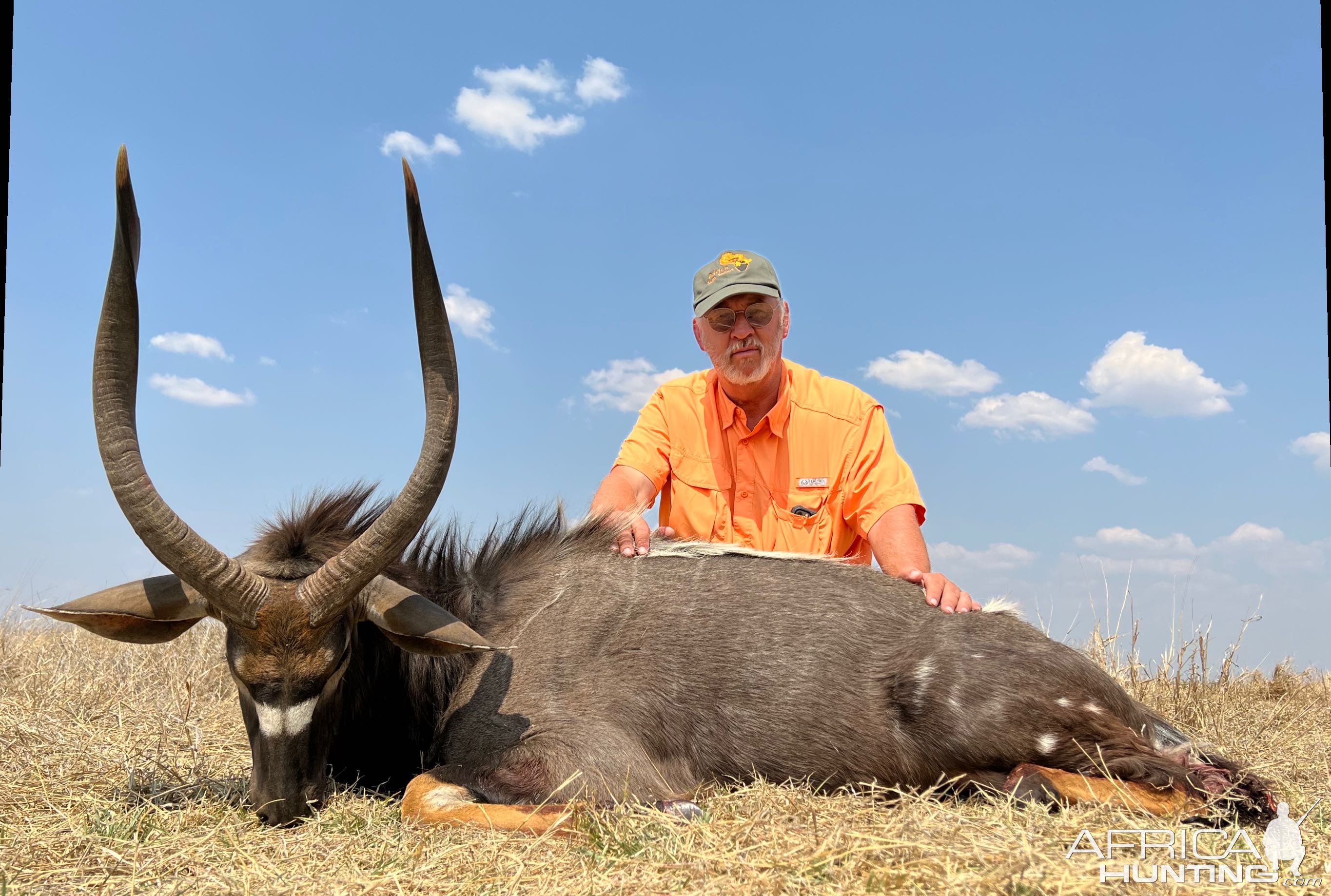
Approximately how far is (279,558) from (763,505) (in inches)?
135

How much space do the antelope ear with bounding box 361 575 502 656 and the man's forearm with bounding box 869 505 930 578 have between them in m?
2.74

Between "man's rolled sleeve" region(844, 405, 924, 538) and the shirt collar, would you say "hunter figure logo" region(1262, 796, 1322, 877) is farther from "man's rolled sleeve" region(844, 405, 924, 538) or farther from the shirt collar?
the shirt collar

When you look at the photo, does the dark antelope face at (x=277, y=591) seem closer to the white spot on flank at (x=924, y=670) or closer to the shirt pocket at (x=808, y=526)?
the white spot on flank at (x=924, y=670)

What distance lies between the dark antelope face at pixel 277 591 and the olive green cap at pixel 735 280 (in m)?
3.00

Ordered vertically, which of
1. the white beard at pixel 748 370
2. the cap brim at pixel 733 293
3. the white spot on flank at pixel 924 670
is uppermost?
the cap brim at pixel 733 293

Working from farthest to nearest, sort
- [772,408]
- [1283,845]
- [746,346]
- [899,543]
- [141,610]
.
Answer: [772,408], [746,346], [899,543], [141,610], [1283,845]

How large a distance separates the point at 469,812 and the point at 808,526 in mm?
3404

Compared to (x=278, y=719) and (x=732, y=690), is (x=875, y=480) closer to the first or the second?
(x=732, y=690)

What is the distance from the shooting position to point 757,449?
285 inches

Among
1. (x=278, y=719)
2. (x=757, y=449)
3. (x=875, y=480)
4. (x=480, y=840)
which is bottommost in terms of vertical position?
(x=480, y=840)

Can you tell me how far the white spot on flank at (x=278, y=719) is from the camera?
4258 millimetres

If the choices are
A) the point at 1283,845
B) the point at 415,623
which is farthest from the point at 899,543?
the point at 415,623

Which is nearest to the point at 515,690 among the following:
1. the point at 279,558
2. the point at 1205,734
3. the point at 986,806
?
the point at 279,558

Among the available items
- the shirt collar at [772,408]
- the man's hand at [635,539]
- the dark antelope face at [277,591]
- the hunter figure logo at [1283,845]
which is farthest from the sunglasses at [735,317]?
the hunter figure logo at [1283,845]
